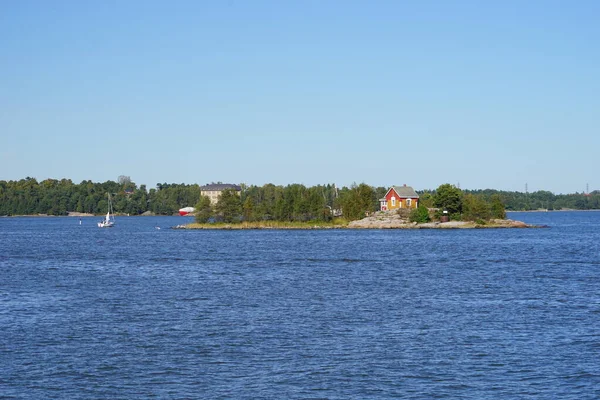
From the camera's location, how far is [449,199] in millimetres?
142875

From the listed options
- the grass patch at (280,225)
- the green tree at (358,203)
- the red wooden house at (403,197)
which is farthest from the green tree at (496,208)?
the grass patch at (280,225)

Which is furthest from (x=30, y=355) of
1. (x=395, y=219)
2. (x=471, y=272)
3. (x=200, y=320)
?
(x=395, y=219)

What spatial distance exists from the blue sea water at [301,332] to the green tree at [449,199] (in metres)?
73.7

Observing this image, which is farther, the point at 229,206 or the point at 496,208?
the point at 229,206

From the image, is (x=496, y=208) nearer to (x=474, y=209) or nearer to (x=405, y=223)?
(x=474, y=209)

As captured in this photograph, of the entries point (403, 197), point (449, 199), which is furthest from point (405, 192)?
point (449, 199)

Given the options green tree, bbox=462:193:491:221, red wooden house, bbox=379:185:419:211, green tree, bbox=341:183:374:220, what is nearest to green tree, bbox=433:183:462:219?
green tree, bbox=462:193:491:221

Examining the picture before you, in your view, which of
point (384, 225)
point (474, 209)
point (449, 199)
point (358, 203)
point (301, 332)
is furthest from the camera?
point (358, 203)

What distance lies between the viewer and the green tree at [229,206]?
517 ft

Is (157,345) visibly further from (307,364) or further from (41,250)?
(41,250)

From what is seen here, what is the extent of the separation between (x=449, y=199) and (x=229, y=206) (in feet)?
153

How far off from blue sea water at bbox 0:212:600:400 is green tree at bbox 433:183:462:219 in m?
73.7

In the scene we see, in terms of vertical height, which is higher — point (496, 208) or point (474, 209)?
point (496, 208)

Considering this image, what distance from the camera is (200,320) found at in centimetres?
3709
